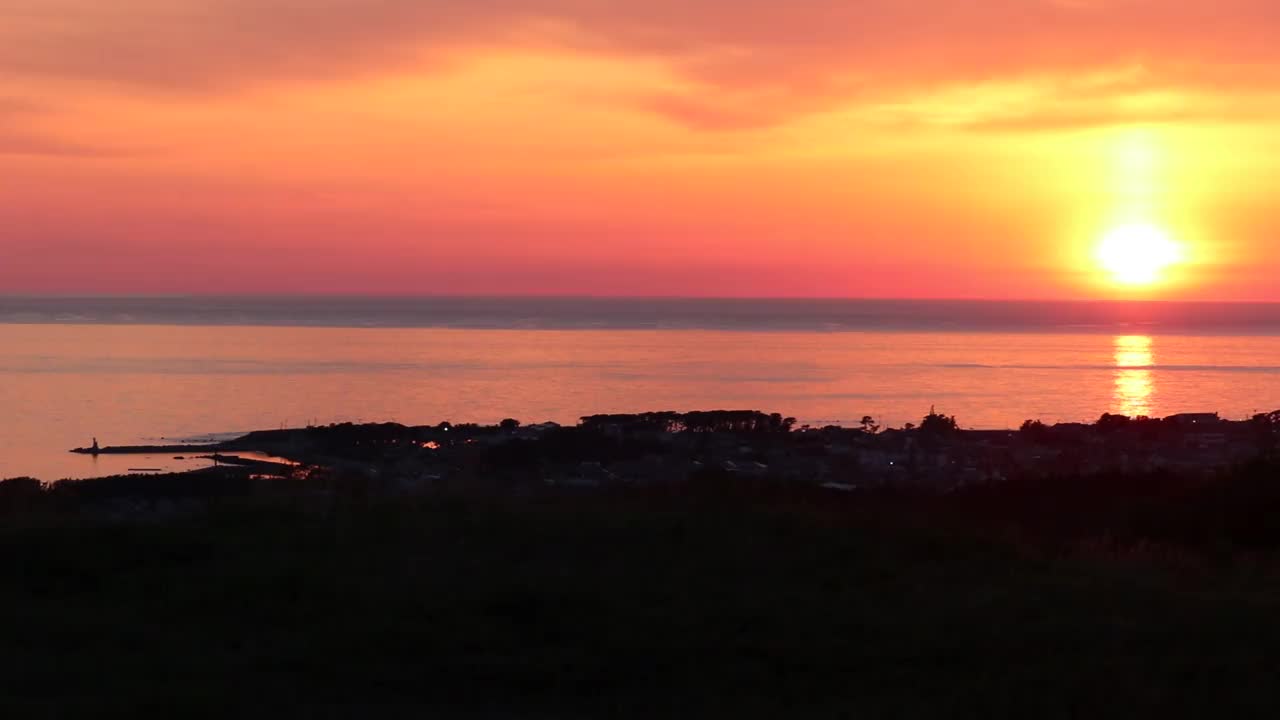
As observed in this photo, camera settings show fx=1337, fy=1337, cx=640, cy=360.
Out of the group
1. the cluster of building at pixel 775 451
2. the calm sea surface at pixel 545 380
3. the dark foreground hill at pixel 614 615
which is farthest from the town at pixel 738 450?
the dark foreground hill at pixel 614 615

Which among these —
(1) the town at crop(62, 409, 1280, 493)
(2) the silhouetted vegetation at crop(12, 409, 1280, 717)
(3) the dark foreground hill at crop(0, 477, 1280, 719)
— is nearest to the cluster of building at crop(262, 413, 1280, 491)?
(1) the town at crop(62, 409, 1280, 493)

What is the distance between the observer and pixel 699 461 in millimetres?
25859

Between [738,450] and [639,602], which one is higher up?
[639,602]

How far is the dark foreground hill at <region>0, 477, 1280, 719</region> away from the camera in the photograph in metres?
7.49

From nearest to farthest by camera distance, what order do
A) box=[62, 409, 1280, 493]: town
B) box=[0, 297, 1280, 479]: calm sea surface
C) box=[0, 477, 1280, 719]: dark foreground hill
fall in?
box=[0, 477, 1280, 719]: dark foreground hill, box=[62, 409, 1280, 493]: town, box=[0, 297, 1280, 479]: calm sea surface

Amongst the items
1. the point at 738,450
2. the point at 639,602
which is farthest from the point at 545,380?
the point at 639,602

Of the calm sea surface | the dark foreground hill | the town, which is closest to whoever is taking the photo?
the dark foreground hill

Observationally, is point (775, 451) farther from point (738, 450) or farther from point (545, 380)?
point (545, 380)

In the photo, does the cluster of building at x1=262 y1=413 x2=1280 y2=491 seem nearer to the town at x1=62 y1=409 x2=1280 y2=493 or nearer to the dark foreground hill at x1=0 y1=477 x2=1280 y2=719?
the town at x1=62 y1=409 x2=1280 y2=493

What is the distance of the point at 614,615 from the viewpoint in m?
9.17

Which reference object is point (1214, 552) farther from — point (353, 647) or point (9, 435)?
point (9, 435)

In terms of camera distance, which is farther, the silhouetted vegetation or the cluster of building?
the cluster of building

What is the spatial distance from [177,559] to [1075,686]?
23.3ft

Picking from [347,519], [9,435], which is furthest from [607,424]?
[347,519]
